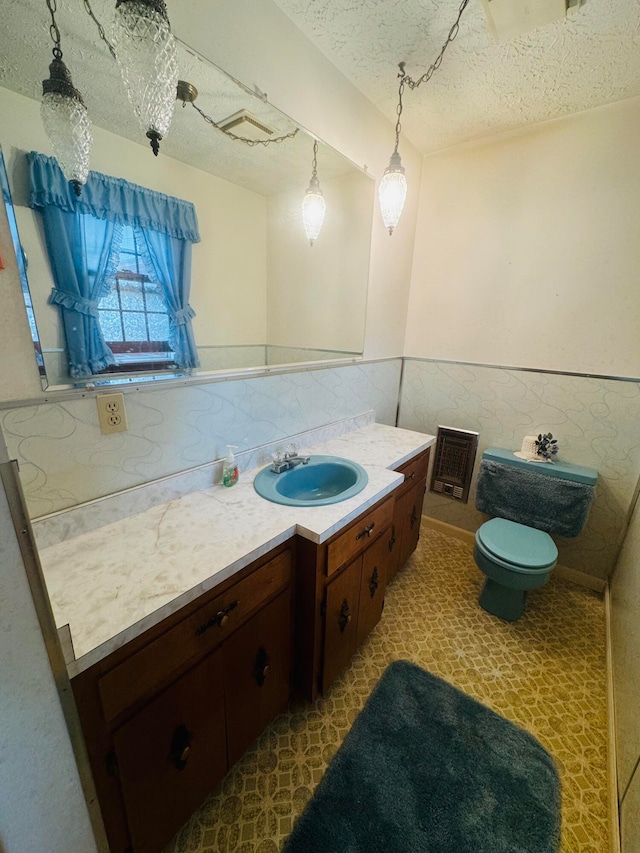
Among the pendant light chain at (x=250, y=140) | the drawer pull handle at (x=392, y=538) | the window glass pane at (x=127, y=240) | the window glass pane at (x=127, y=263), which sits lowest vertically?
the drawer pull handle at (x=392, y=538)

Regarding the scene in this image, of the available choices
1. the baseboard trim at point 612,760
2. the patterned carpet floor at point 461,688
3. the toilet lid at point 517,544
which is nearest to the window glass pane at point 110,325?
the patterned carpet floor at point 461,688

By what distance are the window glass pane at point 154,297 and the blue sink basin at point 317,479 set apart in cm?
85

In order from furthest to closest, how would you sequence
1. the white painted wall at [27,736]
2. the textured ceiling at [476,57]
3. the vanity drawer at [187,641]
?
the textured ceiling at [476,57]
the vanity drawer at [187,641]
the white painted wall at [27,736]

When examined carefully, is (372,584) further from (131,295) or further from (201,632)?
(131,295)

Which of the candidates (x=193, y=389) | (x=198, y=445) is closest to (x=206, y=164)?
(x=193, y=389)

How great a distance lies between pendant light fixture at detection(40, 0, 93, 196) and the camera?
801 mm

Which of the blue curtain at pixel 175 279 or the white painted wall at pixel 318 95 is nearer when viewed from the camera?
the white painted wall at pixel 318 95

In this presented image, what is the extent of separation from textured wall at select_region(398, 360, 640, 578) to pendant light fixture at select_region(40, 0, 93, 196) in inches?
77.3

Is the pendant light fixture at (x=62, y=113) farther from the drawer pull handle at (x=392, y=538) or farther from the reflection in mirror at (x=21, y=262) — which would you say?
the drawer pull handle at (x=392, y=538)

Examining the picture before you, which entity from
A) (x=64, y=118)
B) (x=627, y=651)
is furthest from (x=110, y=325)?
(x=627, y=651)

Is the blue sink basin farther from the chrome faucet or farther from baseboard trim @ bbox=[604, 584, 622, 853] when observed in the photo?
baseboard trim @ bbox=[604, 584, 622, 853]

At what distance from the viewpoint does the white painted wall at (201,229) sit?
0.80m

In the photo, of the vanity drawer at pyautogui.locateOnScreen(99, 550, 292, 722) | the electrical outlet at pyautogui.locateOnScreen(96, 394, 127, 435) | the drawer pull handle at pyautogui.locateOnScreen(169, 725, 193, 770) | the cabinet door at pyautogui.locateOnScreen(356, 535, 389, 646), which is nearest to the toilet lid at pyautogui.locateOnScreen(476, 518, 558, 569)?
the cabinet door at pyautogui.locateOnScreen(356, 535, 389, 646)

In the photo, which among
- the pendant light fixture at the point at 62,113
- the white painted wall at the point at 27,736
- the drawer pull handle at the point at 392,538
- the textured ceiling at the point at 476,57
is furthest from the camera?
the drawer pull handle at the point at 392,538
